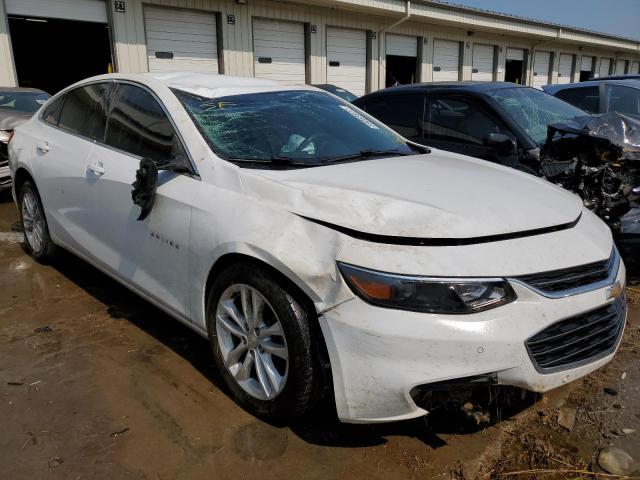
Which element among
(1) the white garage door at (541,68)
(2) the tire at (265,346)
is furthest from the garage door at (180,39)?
(1) the white garage door at (541,68)

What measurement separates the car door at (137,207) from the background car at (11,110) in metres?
3.97

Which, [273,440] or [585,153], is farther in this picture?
[585,153]

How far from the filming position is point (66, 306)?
3746 millimetres

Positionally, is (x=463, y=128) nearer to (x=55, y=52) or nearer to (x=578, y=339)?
(x=578, y=339)

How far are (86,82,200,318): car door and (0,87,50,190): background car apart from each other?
13.0 feet

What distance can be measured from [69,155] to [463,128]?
3.34 m

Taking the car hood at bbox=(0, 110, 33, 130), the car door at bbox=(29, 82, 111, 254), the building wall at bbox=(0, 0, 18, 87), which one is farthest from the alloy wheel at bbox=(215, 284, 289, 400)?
the building wall at bbox=(0, 0, 18, 87)

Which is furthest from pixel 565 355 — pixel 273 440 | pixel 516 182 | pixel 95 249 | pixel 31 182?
pixel 31 182

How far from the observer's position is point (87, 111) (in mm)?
3713

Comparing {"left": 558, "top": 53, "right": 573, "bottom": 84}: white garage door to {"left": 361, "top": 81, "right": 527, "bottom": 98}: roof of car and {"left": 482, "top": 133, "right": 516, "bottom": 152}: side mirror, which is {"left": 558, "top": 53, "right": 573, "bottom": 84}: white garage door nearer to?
{"left": 361, "top": 81, "right": 527, "bottom": 98}: roof of car

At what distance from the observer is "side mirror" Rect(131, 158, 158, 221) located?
9.05 feet

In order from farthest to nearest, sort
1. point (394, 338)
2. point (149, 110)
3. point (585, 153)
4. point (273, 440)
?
point (585, 153)
point (149, 110)
point (273, 440)
point (394, 338)

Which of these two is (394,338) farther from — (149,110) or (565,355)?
(149,110)

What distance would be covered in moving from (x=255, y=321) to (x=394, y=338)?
73cm
